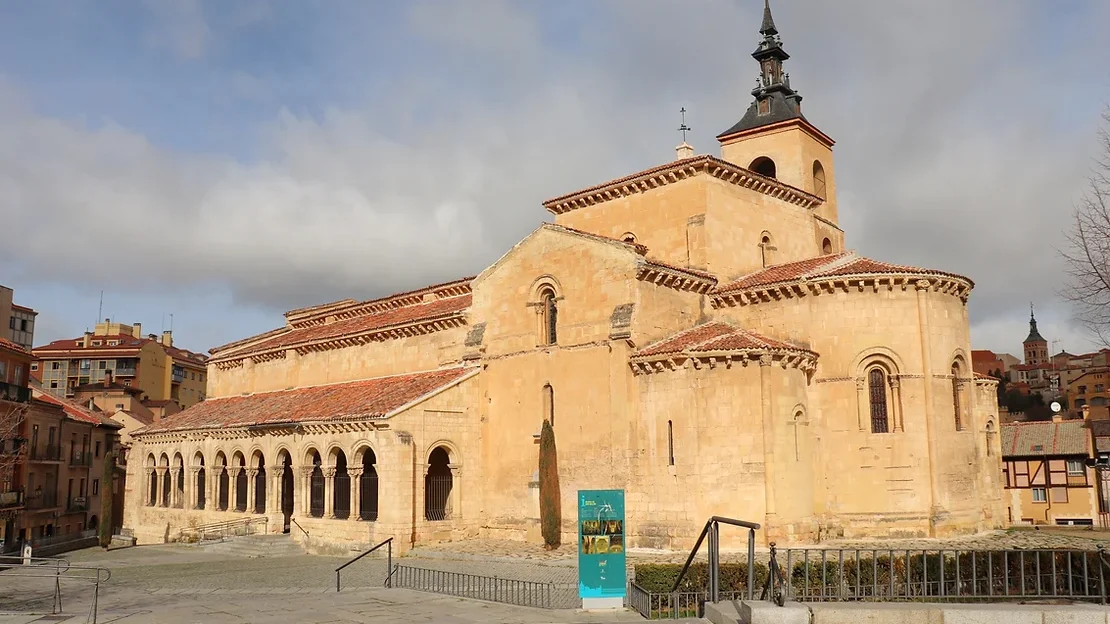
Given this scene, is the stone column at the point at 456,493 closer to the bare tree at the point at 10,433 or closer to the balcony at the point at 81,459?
the bare tree at the point at 10,433

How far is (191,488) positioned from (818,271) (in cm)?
2825

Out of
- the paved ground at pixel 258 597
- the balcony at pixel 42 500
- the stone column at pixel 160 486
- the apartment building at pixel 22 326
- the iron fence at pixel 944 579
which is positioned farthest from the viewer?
the apartment building at pixel 22 326

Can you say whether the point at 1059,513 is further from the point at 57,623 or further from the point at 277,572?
the point at 57,623

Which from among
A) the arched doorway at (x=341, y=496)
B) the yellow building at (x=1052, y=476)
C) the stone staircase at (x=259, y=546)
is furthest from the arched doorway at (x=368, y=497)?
the yellow building at (x=1052, y=476)

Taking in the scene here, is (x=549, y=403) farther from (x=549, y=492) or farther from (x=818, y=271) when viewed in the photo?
(x=818, y=271)

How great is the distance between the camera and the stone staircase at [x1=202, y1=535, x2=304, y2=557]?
29.7 meters

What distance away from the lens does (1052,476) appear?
1555 inches

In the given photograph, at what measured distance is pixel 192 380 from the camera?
275ft

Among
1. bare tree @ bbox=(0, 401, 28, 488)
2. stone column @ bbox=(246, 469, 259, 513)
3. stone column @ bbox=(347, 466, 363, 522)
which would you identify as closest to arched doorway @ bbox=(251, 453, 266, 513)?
stone column @ bbox=(246, 469, 259, 513)

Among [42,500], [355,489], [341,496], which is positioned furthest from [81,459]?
[355,489]

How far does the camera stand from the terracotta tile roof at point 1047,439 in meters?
38.9

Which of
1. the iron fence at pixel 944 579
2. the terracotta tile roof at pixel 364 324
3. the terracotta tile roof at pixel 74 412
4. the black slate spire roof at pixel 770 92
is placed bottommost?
the iron fence at pixel 944 579

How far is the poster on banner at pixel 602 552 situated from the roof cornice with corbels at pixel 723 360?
915 centimetres

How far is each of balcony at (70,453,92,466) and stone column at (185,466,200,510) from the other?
453 inches
